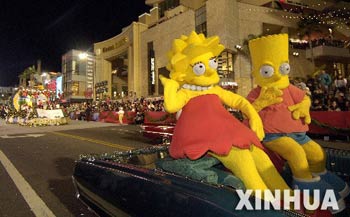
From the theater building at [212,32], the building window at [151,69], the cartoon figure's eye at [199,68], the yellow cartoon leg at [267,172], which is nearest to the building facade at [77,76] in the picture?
the theater building at [212,32]

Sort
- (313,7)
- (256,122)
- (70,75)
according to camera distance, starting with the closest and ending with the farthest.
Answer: (256,122) → (313,7) → (70,75)

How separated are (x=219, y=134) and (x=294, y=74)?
111 ft

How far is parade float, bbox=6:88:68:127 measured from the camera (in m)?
23.9

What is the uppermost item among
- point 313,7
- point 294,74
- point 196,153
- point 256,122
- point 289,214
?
point 313,7

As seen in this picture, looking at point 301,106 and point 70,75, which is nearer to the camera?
point 301,106

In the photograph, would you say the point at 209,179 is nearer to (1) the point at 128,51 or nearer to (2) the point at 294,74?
(2) the point at 294,74

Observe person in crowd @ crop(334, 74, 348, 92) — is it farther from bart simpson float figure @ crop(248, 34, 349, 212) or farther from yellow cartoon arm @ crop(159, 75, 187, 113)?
yellow cartoon arm @ crop(159, 75, 187, 113)

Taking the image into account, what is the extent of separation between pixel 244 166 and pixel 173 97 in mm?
907

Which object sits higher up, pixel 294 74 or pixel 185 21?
pixel 185 21

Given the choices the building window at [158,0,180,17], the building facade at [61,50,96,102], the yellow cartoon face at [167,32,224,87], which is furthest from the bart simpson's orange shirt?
the building facade at [61,50,96,102]

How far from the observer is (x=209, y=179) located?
2.22 meters

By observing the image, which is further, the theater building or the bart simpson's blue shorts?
the theater building

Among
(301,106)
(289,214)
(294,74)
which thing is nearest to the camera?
(289,214)

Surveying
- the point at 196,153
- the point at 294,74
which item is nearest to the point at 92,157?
the point at 196,153
